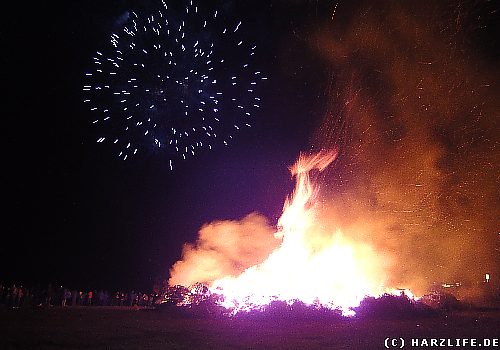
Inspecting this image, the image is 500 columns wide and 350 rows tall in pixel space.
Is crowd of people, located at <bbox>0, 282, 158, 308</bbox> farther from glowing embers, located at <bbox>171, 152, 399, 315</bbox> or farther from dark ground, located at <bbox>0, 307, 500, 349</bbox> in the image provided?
glowing embers, located at <bbox>171, 152, 399, 315</bbox>

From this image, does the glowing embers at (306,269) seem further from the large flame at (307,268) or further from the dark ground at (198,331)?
the dark ground at (198,331)

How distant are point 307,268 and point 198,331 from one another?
33.3 feet

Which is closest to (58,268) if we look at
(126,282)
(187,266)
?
(126,282)

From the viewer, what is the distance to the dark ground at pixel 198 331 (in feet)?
36.3

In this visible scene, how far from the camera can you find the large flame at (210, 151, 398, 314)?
1950cm

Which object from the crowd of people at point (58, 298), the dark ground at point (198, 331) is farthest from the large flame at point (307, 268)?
the crowd of people at point (58, 298)

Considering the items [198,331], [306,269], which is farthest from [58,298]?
[306,269]

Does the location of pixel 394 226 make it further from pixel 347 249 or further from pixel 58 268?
pixel 58 268

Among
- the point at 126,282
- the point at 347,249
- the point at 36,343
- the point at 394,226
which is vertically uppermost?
the point at 394,226

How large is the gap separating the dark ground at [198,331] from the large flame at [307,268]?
1966 mm

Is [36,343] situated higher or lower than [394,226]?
lower

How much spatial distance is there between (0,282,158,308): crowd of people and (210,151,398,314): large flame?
413cm

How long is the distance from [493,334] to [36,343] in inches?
482

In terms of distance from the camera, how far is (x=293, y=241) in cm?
2406
